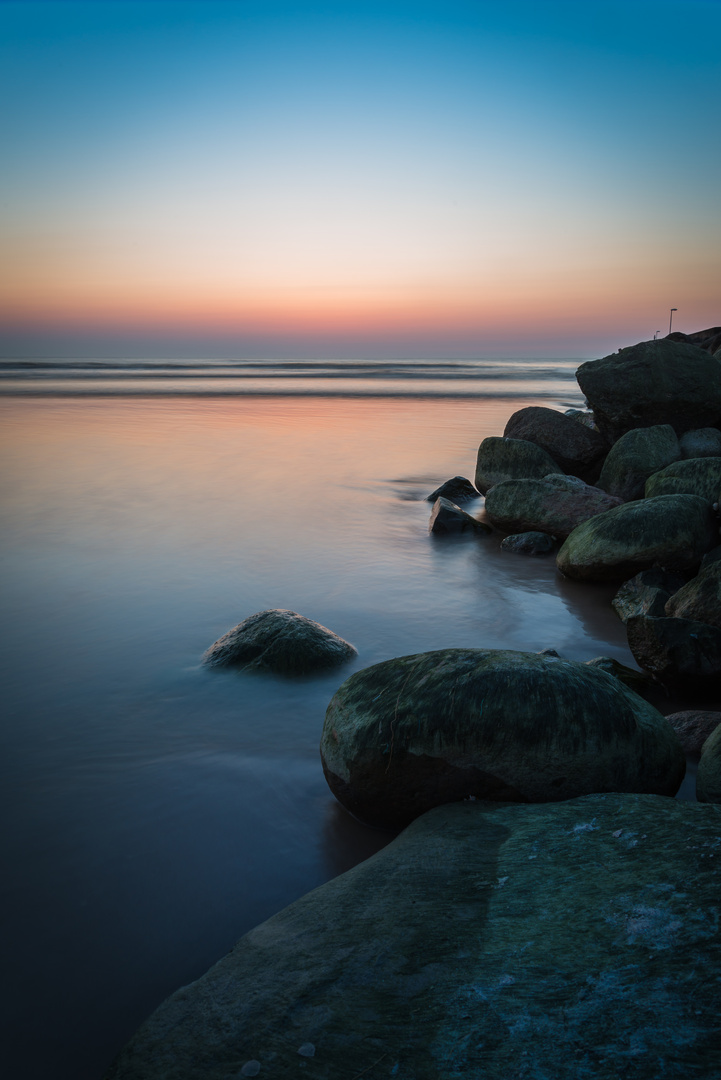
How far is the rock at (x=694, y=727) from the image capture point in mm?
3514

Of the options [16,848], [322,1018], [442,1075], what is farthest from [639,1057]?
[16,848]

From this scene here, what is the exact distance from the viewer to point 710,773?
112 inches

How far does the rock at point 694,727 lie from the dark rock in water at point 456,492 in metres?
6.41

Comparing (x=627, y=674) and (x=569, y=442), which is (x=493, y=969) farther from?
(x=569, y=442)

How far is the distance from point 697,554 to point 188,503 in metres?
6.58

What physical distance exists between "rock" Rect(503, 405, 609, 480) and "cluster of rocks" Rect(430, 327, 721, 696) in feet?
0.05

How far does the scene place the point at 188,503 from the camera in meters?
9.78

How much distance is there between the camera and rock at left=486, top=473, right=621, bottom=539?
24.9 ft

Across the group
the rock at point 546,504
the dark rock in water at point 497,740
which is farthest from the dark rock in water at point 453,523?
the dark rock in water at point 497,740

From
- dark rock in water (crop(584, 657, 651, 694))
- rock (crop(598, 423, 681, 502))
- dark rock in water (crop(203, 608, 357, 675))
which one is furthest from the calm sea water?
rock (crop(598, 423, 681, 502))

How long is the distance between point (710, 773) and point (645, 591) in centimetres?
283

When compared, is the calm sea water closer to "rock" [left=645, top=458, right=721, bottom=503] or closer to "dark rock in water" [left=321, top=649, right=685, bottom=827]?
"dark rock in water" [left=321, top=649, right=685, bottom=827]

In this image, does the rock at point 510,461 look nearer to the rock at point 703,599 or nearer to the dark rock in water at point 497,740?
the rock at point 703,599

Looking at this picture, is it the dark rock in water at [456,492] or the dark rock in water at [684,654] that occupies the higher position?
the dark rock in water at [456,492]
